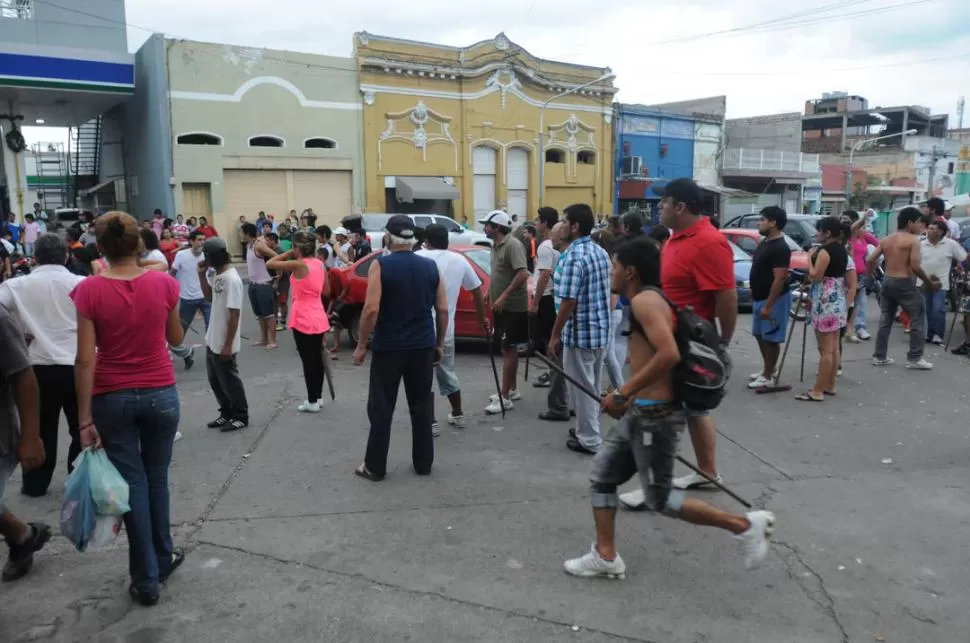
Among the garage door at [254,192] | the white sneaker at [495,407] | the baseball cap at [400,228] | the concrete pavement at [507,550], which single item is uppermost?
the garage door at [254,192]

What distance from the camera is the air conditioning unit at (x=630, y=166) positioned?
34094 millimetres

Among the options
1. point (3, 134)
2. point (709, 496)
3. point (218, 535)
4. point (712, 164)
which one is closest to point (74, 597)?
point (218, 535)

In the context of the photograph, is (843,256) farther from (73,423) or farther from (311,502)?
(73,423)

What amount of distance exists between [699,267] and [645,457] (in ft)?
5.12

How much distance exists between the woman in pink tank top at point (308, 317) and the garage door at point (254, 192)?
61.6 feet

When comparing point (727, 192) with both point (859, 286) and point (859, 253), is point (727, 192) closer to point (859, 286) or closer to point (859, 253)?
point (859, 253)

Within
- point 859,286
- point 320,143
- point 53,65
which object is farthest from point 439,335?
point 320,143

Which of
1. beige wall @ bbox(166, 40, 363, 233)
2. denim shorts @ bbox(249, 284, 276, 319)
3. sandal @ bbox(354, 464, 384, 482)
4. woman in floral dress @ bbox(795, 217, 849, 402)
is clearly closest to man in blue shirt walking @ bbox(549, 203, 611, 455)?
sandal @ bbox(354, 464, 384, 482)

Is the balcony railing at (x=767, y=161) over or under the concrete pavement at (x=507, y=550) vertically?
over

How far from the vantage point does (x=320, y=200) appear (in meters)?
26.0

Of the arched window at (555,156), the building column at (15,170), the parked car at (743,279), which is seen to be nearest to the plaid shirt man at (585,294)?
the parked car at (743,279)

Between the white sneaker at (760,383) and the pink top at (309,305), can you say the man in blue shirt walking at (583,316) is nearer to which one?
the pink top at (309,305)

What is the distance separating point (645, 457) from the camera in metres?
3.52

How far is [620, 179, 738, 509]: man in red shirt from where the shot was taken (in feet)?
14.9
